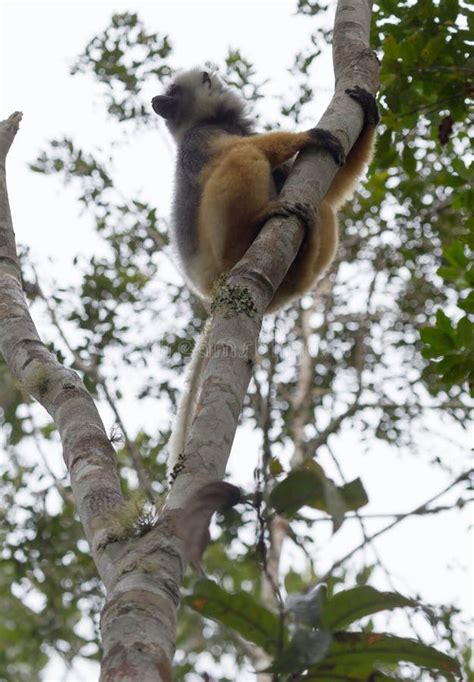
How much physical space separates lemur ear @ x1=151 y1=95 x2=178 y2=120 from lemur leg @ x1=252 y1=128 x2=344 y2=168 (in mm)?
1669

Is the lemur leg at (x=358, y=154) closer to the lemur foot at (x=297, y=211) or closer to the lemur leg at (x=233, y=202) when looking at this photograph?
the lemur leg at (x=233, y=202)

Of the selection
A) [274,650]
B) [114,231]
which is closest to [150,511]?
[274,650]

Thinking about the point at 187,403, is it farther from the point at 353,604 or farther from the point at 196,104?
the point at 196,104

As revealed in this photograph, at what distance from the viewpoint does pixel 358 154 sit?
5.20m

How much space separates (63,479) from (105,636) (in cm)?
561

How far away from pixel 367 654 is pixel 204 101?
5746 mm

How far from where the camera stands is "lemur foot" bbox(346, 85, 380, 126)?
4289 millimetres

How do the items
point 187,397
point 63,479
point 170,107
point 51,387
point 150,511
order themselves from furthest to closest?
point 63,479 → point 170,107 → point 187,397 → point 51,387 → point 150,511

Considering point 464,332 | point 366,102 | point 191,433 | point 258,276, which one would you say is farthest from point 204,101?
point 191,433

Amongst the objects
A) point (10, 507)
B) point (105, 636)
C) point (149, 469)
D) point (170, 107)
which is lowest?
point (105, 636)

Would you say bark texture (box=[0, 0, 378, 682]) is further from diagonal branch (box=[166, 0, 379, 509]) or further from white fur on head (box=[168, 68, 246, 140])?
white fur on head (box=[168, 68, 246, 140])

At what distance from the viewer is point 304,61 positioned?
8070 millimetres

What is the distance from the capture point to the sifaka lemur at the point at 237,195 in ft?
14.8

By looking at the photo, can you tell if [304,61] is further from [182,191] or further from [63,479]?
[63,479]
